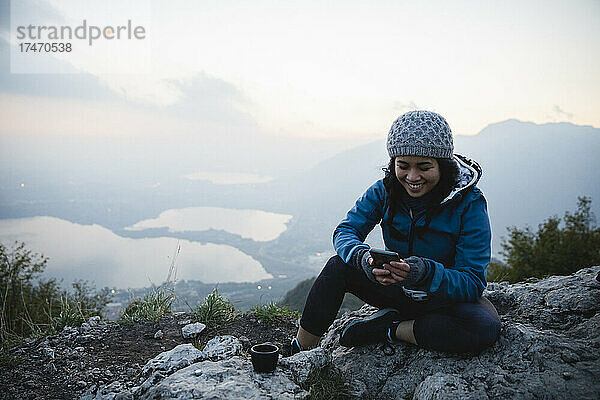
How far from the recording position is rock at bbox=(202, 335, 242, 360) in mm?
3353

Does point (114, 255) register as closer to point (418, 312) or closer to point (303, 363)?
point (303, 363)

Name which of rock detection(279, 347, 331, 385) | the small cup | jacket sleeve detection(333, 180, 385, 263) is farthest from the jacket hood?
the small cup

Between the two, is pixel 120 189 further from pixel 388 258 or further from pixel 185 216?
pixel 388 258

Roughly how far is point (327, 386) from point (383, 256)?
3.69ft

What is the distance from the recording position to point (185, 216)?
9675cm

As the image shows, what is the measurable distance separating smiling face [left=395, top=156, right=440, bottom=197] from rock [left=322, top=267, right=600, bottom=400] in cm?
139

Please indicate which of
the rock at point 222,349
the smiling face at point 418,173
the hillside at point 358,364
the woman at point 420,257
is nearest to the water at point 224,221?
the hillside at point 358,364

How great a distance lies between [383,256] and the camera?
9.09ft

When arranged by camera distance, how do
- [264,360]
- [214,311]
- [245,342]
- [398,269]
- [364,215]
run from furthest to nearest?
[214,311]
[245,342]
[364,215]
[264,360]
[398,269]

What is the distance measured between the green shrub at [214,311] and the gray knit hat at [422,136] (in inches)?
132

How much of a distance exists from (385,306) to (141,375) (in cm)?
220

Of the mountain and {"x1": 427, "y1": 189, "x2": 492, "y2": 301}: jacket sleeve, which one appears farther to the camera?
the mountain

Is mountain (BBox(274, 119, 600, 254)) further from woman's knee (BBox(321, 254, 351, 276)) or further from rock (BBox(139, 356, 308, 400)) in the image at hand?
rock (BBox(139, 356, 308, 400))

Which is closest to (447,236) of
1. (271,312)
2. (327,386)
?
(327,386)
